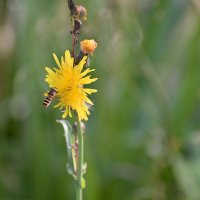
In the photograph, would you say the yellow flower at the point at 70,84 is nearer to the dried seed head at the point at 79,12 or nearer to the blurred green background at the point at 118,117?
the dried seed head at the point at 79,12

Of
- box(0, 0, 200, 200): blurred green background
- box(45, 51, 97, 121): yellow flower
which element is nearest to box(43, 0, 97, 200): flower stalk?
box(45, 51, 97, 121): yellow flower

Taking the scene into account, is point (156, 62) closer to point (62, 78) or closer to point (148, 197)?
point (148, 197)

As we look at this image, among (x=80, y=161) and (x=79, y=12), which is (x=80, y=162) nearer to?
(x=80, y=161)

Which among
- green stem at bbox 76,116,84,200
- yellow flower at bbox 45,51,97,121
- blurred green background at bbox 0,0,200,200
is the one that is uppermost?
blurred green background at bbox 0,0,200,200

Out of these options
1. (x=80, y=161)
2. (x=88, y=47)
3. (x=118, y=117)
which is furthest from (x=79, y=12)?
(x=118, y=117)

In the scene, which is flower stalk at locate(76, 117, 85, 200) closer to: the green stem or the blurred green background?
the green stem
